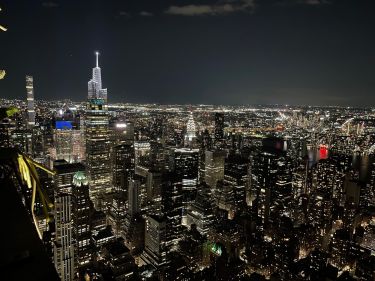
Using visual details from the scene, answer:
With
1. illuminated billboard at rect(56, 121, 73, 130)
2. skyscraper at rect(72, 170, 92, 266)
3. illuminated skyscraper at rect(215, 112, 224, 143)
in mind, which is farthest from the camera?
illuminated skyscraper at rect(215, 112, 224, 143)

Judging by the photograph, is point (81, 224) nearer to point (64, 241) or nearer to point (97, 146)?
point (64, 241)

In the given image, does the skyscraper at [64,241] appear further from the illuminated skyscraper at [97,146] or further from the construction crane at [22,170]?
the construction crane at [22,170]

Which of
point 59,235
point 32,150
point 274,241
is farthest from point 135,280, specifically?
point 32,150

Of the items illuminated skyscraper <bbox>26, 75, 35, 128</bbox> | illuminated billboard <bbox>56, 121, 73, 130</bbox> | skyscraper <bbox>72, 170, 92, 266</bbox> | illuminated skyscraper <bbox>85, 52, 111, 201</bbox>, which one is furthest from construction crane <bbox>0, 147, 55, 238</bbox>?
illuminated skyscraper <bbox>26, 75, 35, 128</bbox>

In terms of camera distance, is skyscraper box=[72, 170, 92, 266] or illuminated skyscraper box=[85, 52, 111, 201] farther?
illuminated skyscraper box=[85, 52, 111, 201]

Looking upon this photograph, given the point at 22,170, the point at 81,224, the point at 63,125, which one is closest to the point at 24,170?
the point at 22,170

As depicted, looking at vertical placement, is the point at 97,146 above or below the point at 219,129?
below

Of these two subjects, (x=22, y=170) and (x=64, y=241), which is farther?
(x=64, y=241)

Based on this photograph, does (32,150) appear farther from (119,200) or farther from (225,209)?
(225,209)

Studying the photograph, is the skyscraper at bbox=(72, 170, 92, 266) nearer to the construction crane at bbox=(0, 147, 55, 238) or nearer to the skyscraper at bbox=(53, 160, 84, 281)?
the skyscraper at bbox=(53, 160, 84, 281)

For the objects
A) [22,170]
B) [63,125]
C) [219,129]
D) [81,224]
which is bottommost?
[81,224]

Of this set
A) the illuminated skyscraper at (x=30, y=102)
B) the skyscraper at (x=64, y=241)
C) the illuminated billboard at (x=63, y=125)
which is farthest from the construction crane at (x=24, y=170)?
the illuminated skyscraper at (x=30, y=102)
